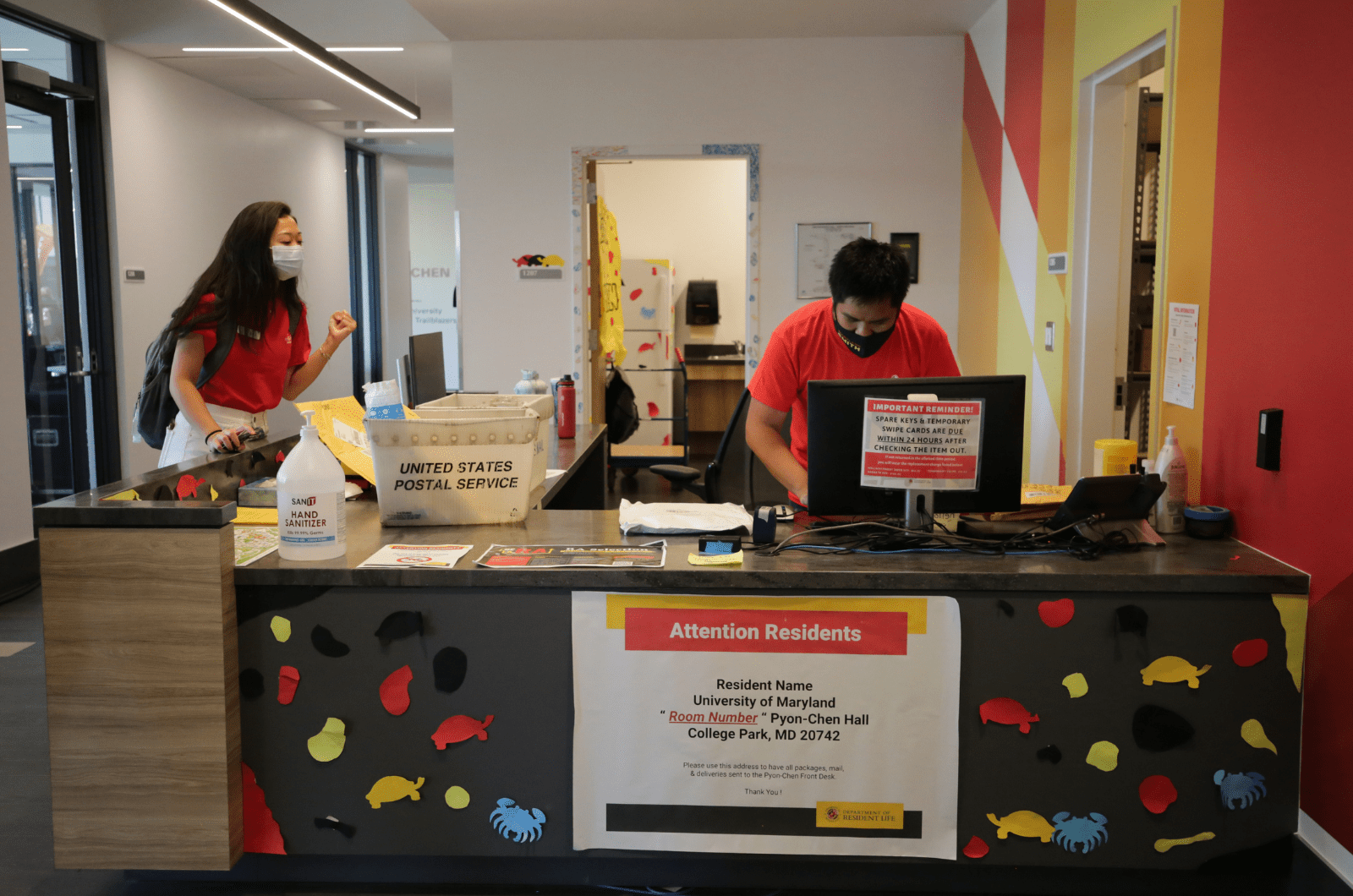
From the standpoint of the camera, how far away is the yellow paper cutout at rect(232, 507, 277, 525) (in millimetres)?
2441

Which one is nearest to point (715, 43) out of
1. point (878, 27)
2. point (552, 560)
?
point (878, 27)

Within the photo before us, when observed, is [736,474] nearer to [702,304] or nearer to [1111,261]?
Result: [1111,261]

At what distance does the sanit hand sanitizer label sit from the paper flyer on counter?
1.05ft

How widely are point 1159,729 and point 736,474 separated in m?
2.17

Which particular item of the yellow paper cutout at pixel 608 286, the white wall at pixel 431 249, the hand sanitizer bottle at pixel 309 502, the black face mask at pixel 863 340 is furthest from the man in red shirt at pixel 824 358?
the white wall at pixel 431 249

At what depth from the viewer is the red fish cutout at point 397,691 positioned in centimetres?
205

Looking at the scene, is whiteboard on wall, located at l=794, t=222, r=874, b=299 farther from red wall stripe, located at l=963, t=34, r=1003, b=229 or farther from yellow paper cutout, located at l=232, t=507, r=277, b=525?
yellow paper cutout, located at l=232, t=507, r=277, b=525

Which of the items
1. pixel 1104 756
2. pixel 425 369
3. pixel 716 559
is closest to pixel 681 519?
pixel 716 559

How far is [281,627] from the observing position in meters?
2.04

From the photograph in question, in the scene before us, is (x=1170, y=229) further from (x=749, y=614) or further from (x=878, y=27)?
(x=878, y=27)

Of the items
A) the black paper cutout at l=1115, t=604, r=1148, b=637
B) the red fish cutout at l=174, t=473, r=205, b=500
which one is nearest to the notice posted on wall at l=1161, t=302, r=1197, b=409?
the black paper cutout at l=1115, t=604, r=1148, b=637

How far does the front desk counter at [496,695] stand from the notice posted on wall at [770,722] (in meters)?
0.04

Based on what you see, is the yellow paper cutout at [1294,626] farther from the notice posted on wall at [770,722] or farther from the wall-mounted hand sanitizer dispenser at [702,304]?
the wall-mounted hand sanitizer dispenser at [702,304]

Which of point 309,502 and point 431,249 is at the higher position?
point 431,249
